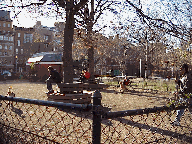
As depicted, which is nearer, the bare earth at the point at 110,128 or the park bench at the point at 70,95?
the bare earth at the point at 110,128

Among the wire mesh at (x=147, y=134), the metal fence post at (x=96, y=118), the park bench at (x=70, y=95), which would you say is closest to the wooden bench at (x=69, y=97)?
the park bench at (x=70, y=95)

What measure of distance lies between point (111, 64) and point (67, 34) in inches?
1923

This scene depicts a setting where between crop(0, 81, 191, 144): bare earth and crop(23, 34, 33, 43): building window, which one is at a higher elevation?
crop(23, 34, 33, 43): building window

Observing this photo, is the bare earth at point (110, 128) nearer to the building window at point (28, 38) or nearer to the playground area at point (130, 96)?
the playground area at point (130, 96)

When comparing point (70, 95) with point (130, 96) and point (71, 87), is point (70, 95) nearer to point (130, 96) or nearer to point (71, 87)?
point (71, 87)

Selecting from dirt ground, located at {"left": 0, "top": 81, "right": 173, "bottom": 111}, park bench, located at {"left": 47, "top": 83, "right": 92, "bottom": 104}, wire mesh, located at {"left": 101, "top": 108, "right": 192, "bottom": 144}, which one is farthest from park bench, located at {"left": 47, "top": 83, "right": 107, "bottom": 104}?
wire mesh, located at {"left": 101, "top": 108, "right": 192, "bottom": 144}

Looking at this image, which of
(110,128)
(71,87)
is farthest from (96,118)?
(71,87)

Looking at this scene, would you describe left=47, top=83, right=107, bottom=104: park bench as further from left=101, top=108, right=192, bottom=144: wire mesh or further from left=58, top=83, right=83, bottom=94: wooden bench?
left=101, top=108, right=192, bottom=144: wire mesh

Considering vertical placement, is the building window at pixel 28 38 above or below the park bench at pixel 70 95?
above

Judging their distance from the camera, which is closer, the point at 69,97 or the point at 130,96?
the point at 69,97

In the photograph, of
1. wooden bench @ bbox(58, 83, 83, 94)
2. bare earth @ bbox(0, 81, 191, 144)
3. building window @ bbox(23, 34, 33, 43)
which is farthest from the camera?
building window @ bbox(23, 34, 33, 43)

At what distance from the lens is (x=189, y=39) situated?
3971 mm

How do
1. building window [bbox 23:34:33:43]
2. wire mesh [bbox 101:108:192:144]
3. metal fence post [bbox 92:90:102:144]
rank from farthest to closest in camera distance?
1. building window [bbox 23:34:33:43]
2. wire mesh [bbox 101:108:192:144]
3. metal fence post [bbox 92:90:102:144]

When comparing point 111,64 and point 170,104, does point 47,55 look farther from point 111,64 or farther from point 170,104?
point 170,104
